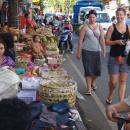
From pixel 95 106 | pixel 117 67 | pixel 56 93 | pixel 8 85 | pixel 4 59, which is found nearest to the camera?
pixel 8 85

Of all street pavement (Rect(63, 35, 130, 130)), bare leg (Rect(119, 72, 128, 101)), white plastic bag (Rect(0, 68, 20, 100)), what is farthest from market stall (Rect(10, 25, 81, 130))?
bare leg (Rect(119, 72, 128, 101))

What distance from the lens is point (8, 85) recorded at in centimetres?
498

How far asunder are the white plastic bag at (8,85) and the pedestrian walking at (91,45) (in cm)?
437

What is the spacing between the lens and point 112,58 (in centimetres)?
847

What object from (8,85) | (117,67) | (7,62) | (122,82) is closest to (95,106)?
(122,82)

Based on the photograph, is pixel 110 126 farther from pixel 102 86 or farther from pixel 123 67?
pixel 102 86

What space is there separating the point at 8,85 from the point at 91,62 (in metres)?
4.87

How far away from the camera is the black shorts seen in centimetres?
963

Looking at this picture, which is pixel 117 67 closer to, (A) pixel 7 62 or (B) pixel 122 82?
(B) pixel 122 82

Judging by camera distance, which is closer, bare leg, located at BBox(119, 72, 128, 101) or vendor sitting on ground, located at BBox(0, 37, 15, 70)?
vendor sitting on ground, located at BBox(0, 37, 15, 70)

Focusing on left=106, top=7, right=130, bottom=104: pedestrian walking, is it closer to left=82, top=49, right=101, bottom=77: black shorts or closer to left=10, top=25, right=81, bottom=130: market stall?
left=82, top=49, right=101, bottom=77: black shorts

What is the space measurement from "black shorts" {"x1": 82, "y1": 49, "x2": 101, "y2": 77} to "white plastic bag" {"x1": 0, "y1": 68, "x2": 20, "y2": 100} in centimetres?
452

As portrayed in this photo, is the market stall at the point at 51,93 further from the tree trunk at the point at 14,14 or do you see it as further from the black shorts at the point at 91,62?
the tree trunk at the point at 14,14

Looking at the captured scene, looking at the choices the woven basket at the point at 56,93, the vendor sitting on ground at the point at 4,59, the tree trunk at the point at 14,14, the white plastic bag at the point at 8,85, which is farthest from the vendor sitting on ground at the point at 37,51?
the white plastic bag at the point at 8,85
